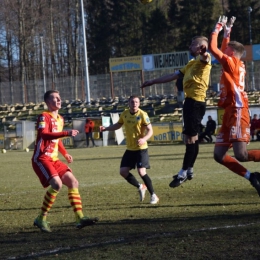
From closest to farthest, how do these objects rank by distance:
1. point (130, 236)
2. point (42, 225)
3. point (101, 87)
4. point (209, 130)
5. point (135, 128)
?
point (130, 236) → point (42, 225) → point (135, 128) → point (209, 130) → point (101, 87)

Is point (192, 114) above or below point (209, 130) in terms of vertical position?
above

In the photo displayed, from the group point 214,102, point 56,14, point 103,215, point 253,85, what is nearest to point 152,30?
point 56,14

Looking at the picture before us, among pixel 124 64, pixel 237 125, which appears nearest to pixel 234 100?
pixel 237 125

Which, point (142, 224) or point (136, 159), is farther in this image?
point (136, 159)

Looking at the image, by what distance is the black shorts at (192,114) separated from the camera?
32.1 feet

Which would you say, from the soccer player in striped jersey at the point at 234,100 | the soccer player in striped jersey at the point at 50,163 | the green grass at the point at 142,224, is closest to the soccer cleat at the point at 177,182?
the green grass at the point at 142,224

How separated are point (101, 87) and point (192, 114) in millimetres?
50508

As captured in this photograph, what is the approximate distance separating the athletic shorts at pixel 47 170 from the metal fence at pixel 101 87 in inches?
1771

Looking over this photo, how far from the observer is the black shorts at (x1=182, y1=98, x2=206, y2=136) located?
32.1 feet

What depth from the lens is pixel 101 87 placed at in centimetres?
6006

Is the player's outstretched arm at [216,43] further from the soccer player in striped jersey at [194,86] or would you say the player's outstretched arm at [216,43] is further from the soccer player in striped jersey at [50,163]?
the soccer player in striped jersey at [50,163]

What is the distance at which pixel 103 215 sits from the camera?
9391mm

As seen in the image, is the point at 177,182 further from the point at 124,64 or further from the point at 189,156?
the point at 124,64

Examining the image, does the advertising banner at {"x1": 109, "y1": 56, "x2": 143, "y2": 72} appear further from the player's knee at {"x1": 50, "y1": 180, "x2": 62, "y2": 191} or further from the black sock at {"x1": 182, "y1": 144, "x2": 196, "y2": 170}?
the player's knee at {"x1": 50, "y1": 180, "x2": 62, "y2": 191}
